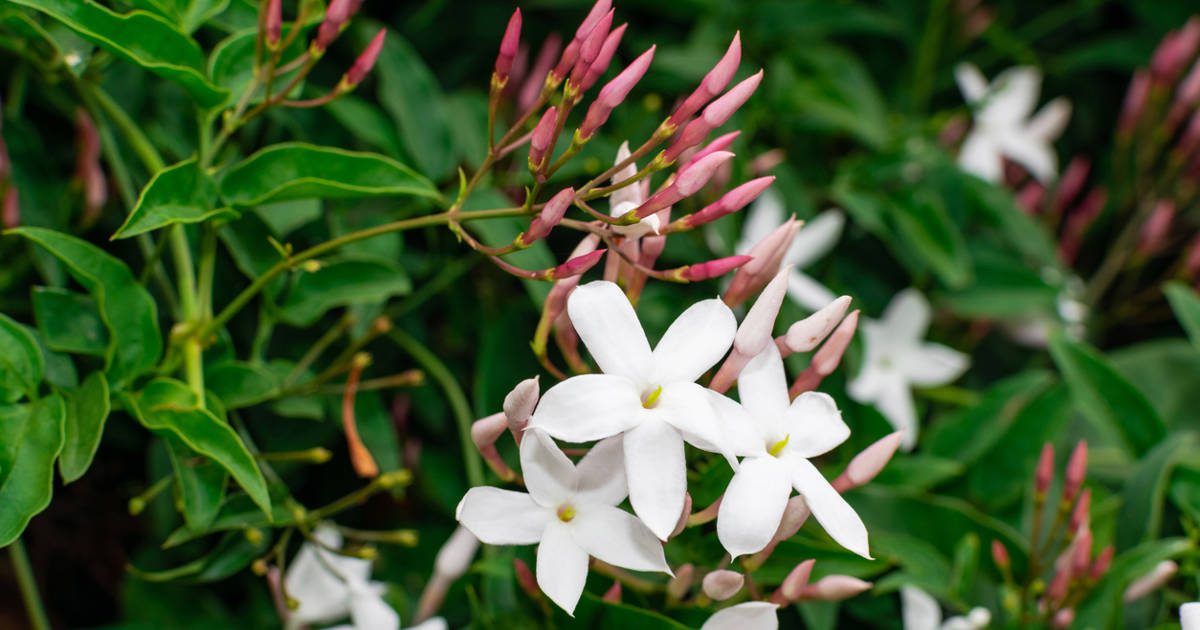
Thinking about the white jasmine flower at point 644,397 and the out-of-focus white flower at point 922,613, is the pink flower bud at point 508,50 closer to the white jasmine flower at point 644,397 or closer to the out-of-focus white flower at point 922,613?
the white jasmine flower at point 644,397

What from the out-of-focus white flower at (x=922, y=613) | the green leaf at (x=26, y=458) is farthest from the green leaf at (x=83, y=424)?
the out-of-focus white flower at (x=922, y=613)

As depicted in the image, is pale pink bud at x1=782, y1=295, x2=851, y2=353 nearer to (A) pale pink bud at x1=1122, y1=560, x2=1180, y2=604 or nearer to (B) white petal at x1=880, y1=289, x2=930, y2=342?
(A) pale pink bud at x1=1122, y1=560, x2=1180, y2=604

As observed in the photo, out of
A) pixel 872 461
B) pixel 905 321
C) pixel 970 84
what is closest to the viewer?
pixel 872 461

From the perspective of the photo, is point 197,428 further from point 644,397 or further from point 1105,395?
point 1105,395

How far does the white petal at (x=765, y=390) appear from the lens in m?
0.58

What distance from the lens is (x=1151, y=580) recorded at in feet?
2.56

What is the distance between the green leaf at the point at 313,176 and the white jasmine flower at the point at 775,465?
0.23 m

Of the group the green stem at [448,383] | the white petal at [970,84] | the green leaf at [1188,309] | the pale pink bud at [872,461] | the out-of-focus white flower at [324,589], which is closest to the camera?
the pale pink bud at [872,461]

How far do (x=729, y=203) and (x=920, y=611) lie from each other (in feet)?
1.35

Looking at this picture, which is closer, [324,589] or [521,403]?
[521,403]

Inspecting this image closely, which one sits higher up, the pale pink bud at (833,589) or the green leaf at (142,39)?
the green leaf at (142,39)

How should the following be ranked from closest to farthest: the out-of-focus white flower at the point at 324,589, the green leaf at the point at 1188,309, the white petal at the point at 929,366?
the out-of-focus white flower at the point at 324,589, the green leaf at the point at 1188,309, the white petal at the point at 929,366

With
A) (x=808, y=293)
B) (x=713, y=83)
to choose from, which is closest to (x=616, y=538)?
(x=713, y=83)

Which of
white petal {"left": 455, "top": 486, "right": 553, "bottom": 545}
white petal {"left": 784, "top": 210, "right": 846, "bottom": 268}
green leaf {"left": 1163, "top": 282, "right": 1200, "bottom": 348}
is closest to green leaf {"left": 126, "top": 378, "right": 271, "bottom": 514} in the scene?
white petal {"left": 455, "top": 486, "right": 553, "bottom": 545}
